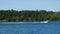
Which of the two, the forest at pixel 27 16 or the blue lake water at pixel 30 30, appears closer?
the blue lake water at pixel 30 30

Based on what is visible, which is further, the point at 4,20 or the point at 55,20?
the point at 55,20

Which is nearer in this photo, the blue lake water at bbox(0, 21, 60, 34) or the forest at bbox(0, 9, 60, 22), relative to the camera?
the blue lake water at bbox(0, 21, 60, 34)

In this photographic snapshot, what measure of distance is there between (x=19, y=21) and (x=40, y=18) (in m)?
7.40

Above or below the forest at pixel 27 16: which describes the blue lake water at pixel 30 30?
above

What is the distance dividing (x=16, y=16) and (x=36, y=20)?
25.4 ft

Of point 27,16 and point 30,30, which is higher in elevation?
point 30,30

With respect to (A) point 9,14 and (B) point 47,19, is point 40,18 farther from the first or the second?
(A) point 9,14

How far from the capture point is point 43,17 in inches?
3108

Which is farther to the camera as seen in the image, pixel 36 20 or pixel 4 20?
pixel 36 20

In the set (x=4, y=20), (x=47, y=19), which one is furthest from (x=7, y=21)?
(x=47, y=19)

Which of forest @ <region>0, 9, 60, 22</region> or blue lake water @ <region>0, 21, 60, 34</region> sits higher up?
blue lake water @ <region>0, 21, 60, 34</region>

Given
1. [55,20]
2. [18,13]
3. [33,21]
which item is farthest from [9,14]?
[55,20]

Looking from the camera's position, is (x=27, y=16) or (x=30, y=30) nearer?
(x=30, y=30)

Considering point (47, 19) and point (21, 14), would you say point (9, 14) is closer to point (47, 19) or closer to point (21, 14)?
point (21, 14)
